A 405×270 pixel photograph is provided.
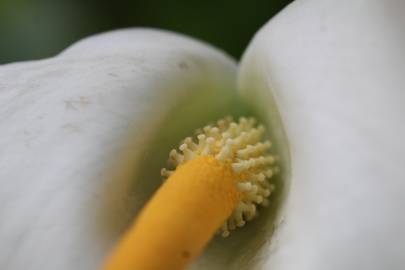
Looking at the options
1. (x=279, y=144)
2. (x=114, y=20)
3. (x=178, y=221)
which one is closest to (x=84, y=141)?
(x=178, y=221)

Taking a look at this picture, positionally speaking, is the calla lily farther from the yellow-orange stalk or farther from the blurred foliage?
the blurred foliage

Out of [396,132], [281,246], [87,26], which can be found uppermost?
[396,132]

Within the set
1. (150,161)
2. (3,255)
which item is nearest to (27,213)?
(3,255)

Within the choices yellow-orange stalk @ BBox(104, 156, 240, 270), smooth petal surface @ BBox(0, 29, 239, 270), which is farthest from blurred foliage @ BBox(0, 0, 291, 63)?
yellow-orange stalk @ BBox(104, 156, 240, 270)

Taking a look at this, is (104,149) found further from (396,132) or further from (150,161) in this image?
(396,132)

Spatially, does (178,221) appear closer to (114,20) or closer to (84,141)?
(84,141)

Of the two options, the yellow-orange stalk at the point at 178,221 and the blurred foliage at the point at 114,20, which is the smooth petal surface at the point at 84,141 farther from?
the blurred foliage at the point at 114,20

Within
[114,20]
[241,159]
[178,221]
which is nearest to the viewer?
[178,221]
